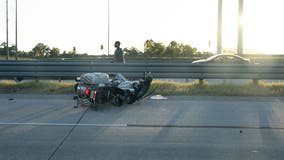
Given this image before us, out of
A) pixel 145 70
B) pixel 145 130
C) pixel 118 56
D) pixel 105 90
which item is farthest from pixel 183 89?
pixel 145 130

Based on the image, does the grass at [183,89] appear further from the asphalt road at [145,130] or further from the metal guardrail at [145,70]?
the asphalt road at [145,130]

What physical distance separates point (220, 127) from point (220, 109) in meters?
1.89

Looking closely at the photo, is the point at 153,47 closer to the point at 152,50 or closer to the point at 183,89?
the point at 152,50

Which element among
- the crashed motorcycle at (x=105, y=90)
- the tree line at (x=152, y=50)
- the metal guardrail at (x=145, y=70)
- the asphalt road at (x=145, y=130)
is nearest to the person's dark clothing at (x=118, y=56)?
the metal guardrail at (x=145, y=70)

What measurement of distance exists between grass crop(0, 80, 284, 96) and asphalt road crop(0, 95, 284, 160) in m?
1.06

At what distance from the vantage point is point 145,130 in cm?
769

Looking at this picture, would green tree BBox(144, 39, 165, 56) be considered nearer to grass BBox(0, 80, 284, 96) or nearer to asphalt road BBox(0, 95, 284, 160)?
grass BBox(0, 80, 284, 96)

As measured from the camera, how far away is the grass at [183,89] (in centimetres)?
1214

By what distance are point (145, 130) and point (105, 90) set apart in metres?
2.30

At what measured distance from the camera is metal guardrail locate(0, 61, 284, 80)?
43.6ft

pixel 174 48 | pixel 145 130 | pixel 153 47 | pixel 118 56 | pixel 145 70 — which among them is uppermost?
pixel 153 47

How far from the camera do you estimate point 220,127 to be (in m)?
8.01

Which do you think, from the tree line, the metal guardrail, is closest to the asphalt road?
the metal guardrail

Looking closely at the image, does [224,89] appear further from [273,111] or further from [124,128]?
[124,128]
